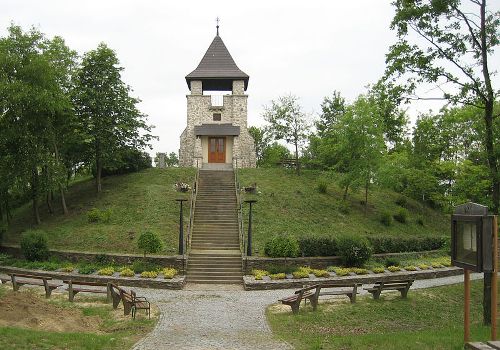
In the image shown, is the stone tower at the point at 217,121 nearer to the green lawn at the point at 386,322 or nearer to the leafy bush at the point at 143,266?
the leafy bush at the point at 143,266

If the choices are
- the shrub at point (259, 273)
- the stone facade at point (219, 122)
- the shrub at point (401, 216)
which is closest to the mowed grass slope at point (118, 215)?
the stone facade at point (219, 122)

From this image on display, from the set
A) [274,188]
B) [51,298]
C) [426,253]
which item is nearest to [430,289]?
[426,253]

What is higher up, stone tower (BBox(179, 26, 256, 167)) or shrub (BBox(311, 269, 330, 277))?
stone tower (BBox(179, 26, 256, 167))

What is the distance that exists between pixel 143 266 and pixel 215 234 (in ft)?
18.6

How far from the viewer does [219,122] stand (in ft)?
132

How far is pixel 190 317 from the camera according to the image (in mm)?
13164

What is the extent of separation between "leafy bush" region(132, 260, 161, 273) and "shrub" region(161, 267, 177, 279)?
0.39 m

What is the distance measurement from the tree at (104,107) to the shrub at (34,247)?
9122 millimetres

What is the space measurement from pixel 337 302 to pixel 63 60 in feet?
75.6

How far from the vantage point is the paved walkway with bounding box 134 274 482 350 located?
10281 millimetres

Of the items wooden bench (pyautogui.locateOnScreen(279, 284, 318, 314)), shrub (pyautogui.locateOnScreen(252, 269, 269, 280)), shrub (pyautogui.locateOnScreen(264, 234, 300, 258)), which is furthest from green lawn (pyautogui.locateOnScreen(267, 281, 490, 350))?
shrub (pyautogui.locateOnScreen(264, 234, 300, 258))

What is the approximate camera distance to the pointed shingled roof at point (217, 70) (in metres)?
39.8

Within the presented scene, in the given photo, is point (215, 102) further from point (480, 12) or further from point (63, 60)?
point (480, 12)

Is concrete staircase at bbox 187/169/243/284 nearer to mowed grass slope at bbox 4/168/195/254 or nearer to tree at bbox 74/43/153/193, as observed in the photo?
mowed grass slope at bbox 4/168/195/254
